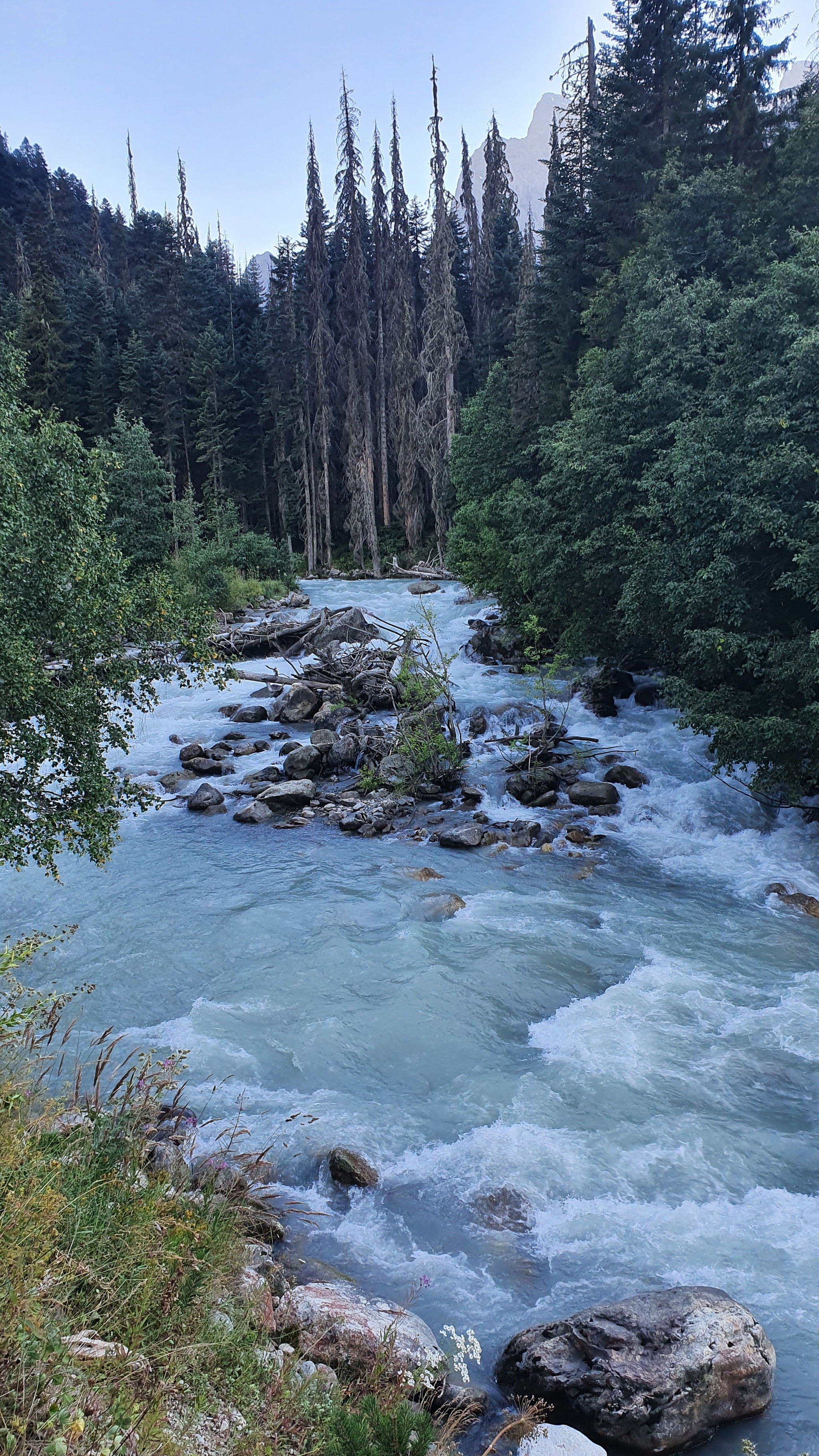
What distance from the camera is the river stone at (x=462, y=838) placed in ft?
46.2

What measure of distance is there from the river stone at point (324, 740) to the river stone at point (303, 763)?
0.64 feet

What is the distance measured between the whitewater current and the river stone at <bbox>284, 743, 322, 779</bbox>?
6.88ft

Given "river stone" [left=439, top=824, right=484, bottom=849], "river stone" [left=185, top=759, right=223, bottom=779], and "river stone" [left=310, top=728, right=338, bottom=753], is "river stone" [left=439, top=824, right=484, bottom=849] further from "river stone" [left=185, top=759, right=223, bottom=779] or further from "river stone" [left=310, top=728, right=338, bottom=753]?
"river stone" [left=185, top=759, right=223, bottom=779]

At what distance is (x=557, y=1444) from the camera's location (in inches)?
170

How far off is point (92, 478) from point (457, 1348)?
8.69 metres

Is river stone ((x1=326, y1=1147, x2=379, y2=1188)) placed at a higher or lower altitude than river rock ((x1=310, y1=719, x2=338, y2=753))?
lower

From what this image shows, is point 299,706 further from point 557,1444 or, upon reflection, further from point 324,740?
point 557,1444

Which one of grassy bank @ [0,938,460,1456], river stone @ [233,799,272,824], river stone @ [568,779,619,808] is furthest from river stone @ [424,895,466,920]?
grassy bank @ [0,938,460,1456]

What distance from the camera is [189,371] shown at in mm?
45875

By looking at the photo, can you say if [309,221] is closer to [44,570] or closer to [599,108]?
[599,108]

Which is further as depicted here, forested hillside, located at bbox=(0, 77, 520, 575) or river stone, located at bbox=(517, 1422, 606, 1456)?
forested hillside, located at bbox=(0, 77, 520, 575)

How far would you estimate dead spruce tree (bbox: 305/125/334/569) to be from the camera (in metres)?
40.2

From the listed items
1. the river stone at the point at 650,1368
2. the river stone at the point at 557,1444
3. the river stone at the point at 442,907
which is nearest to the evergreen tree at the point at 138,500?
the river stone at the point at 442,907

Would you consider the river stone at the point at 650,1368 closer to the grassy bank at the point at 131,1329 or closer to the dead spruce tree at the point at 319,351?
the grassy bank at the point at 131,1329
